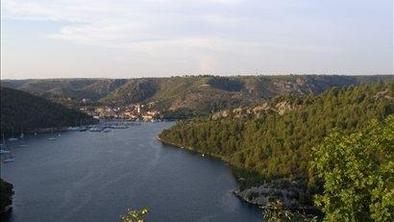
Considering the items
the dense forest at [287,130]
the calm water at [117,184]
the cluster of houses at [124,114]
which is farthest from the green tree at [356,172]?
the cluster of houses at [124,114]

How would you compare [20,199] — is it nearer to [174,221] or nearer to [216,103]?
[174,221]

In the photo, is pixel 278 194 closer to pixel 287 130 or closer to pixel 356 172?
pixel 287 130

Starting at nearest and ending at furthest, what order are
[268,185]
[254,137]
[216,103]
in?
[268,185]
[254,137]
[216,103]

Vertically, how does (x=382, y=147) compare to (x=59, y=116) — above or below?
above

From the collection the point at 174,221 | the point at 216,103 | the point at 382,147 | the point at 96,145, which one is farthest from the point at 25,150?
the point at 216,103

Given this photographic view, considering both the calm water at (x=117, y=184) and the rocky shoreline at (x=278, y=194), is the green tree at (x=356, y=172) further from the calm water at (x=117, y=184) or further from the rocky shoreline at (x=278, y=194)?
the rocky shoreline at (x=278, y=194)

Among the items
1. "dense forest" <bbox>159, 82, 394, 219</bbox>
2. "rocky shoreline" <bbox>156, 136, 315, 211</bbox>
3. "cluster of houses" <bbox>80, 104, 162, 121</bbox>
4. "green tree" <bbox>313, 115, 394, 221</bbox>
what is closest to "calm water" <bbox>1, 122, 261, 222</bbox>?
"rocky shoreline" <bbox>156, 136, 315, 211</bbox>
